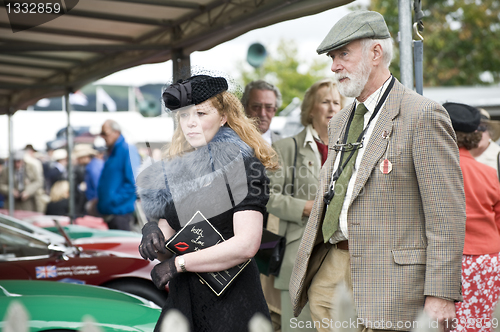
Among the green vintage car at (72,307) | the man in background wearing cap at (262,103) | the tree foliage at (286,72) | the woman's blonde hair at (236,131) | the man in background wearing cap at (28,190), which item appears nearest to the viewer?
the woman's blonde hair at (236,131)

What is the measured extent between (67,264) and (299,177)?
201cm

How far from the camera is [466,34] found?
842 inches

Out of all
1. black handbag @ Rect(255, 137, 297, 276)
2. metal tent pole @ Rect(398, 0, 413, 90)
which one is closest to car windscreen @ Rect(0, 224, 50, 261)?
black handbag @ Rect(255, 137, 297, 276)

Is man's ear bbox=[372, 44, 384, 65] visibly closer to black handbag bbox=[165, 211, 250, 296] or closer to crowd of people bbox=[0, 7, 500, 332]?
crowd of people bbox=[0, 7, 500, 332]

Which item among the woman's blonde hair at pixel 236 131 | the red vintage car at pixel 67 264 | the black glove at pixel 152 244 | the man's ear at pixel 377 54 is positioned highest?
the man's ear at pixel 377 54

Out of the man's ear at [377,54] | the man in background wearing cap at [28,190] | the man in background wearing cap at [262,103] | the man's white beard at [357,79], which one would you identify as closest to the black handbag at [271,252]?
the man in background wearing cap at [262,103]

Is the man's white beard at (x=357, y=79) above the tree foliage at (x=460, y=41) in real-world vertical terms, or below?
below

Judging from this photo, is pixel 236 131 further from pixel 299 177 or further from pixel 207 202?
pixel 299 177

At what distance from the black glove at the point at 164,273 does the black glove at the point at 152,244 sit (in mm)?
65

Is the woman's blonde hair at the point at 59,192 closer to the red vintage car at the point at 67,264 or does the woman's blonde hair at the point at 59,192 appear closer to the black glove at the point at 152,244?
the red vintage car at the point at 67,264

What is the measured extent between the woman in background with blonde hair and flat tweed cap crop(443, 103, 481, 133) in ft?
3.09

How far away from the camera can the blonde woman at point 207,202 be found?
2141 millimetres

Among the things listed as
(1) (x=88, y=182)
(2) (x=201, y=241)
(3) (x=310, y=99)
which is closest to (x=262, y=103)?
(3) (x=310, y=99)

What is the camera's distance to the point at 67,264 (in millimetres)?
4293
